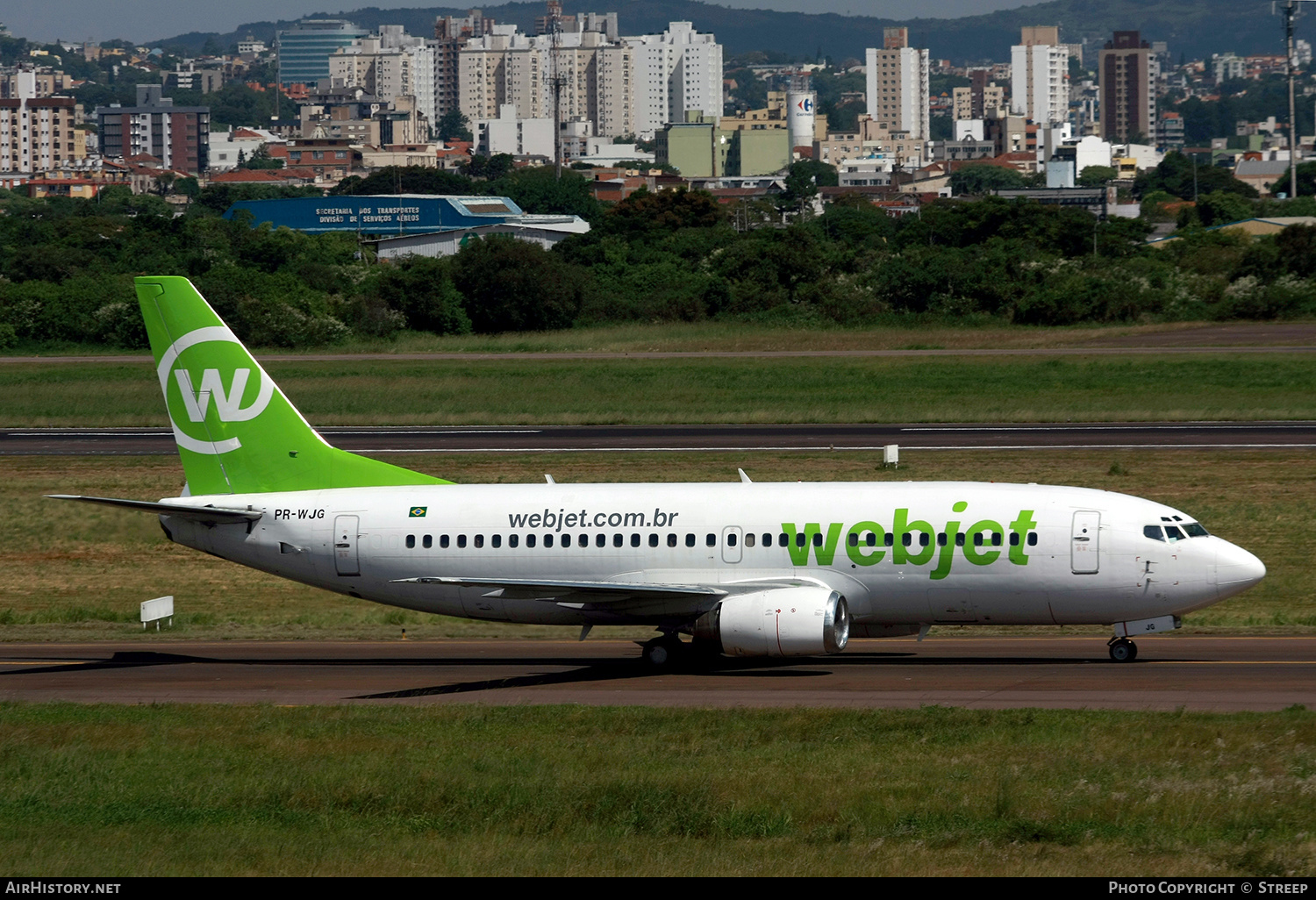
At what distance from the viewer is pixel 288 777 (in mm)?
25203

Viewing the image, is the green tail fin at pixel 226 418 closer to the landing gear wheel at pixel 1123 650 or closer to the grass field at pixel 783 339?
the landing gear wheel at pixel 1123 650

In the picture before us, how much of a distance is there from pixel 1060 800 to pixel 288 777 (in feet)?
37.9

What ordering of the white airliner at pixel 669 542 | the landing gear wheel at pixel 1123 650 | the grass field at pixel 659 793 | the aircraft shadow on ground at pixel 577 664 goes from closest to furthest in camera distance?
the grass field at pixel 659 793 → the white airliner at pixel 669 542 → the landing gear wheel at pixel 1123 650 → the aircraft shadow on ground at pixel 577 664

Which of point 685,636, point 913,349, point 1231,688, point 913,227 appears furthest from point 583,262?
point 1231,688

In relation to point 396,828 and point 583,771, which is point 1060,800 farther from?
point 396,828

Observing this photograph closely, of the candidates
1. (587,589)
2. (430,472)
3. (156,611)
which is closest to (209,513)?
(156,611)

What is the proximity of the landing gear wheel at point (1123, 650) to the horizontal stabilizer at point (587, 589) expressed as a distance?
834cm

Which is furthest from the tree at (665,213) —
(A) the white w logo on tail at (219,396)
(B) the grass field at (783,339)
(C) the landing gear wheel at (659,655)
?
(C) the landing gear wheel at (659,655)

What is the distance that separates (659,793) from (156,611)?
24525 millimetres

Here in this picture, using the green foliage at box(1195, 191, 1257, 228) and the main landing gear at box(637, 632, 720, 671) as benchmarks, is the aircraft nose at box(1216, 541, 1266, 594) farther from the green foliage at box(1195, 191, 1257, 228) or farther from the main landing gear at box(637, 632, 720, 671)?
the green foliage at box(1195, 191, 1257, 228)

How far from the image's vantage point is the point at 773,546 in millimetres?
35094

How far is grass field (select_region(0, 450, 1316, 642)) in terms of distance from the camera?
43500 mm

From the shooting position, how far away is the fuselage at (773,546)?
33781 millimetres

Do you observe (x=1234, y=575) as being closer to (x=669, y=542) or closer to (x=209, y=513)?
(x=669, y=542)
